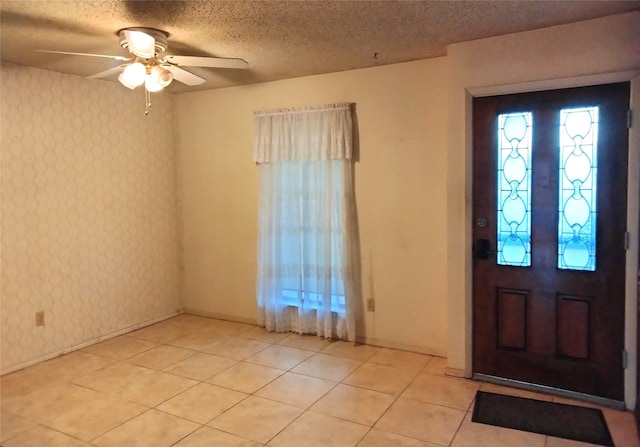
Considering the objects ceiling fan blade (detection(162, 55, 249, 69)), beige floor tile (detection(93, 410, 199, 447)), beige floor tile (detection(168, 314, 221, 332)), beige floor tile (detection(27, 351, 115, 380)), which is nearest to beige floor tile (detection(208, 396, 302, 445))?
beige floor tile (detection(93, 410, 199, 447))

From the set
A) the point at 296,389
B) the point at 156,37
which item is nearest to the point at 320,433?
the point at 296,389

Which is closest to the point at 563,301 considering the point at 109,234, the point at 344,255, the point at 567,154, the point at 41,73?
the point at 567,154

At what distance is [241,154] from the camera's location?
4.96m

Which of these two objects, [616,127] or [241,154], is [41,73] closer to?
[241,154]

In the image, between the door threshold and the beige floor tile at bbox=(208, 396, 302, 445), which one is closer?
the beige floor tile at bbox=(208, 396, 302, 445)

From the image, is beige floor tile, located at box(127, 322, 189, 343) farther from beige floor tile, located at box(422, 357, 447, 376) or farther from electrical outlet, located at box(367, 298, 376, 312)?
beige floor tile, located at box(422, 357, 447, 376)

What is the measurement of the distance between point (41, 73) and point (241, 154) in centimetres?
189

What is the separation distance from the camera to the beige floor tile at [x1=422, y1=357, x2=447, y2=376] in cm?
370

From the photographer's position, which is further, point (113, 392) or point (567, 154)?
point (113, 392)

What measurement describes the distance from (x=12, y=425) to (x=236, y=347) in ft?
5.93

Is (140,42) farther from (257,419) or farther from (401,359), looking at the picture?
(401,359)

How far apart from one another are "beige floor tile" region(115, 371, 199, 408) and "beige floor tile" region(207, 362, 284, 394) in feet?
0.70

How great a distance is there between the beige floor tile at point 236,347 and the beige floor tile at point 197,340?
0.06 m

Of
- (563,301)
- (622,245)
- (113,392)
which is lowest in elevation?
(113,392)
